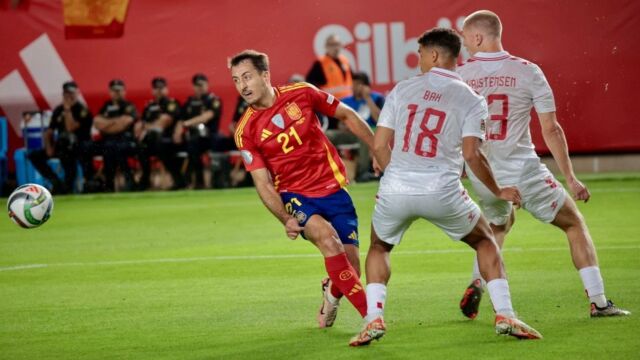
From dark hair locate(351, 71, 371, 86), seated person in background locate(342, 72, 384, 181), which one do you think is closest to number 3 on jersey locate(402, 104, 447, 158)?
seated person in background locate(342, 72, 384, 181)

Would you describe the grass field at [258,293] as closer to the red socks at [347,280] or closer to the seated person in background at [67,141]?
the red socks at [347,280]

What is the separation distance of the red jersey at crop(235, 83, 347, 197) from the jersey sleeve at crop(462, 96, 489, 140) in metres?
1.36

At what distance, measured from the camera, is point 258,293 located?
10.1 metres

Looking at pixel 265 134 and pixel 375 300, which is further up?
pixel 265 134

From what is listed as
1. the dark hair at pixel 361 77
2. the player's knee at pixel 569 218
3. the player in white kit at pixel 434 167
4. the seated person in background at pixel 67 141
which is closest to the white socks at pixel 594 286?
the player's knee at pixel 569 218

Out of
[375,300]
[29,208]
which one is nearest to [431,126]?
[375,300]

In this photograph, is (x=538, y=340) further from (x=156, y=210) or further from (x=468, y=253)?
(x=156, y=210)

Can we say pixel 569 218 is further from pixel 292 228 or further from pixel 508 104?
pixel 292 228

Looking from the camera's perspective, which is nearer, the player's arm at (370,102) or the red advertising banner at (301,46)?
the player's arm at (370,102)

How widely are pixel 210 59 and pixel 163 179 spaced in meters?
2.39

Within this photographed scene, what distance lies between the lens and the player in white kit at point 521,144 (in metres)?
8.30

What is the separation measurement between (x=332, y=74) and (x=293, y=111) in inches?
537

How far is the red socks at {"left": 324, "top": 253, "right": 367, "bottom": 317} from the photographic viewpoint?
7.93 meters

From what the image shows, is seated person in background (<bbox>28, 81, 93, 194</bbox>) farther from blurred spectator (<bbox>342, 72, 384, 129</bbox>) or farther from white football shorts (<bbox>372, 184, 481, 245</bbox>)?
white football shorts (<bbox>372, 184, 481, 245</bbox>)
